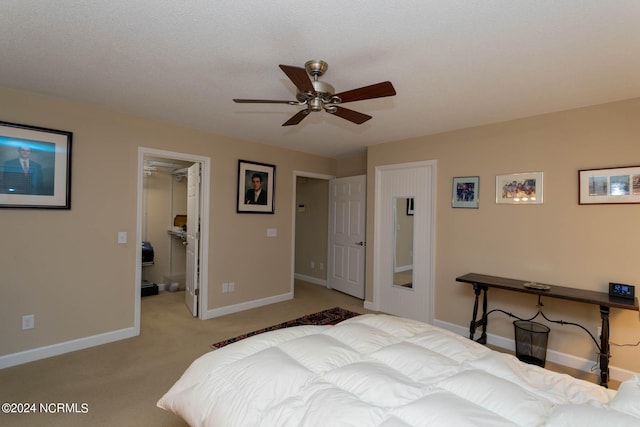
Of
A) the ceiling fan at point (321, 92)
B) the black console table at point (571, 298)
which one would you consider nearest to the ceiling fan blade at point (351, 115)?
the ceiling fan at point (321, 92)

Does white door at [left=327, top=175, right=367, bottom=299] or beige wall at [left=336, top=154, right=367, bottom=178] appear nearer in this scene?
white door at [left=327, top=175, right=367, bottom=299]

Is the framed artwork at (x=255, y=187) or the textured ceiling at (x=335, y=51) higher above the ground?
the textured ceiling at (x=335, y=51)

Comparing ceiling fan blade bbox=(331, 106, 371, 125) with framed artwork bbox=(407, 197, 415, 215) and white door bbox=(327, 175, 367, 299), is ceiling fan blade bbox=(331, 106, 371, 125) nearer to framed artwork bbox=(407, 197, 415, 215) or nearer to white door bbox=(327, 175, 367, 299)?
framed artwork bbox=(407, 197, 415, 215)

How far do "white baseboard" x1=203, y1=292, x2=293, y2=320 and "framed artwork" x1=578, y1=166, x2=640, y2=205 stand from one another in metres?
3.88

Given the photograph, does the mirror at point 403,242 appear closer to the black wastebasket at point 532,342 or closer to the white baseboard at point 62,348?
the black wastebasket at point 532,342

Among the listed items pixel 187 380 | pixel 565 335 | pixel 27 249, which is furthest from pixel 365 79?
pixel 27 249

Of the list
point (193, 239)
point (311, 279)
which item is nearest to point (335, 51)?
point (193, 239)

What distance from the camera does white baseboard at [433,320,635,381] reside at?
104 inches

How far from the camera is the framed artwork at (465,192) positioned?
350cm

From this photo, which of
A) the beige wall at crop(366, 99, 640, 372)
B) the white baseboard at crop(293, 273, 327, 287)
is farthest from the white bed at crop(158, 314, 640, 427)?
the white baseboard at crop(293, 273, 327, 287)

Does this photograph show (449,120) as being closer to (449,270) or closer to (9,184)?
(449,270)

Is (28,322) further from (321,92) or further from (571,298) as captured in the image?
(571,298)

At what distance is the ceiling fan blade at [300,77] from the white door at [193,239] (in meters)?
2.66

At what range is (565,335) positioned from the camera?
2918 millimetres
